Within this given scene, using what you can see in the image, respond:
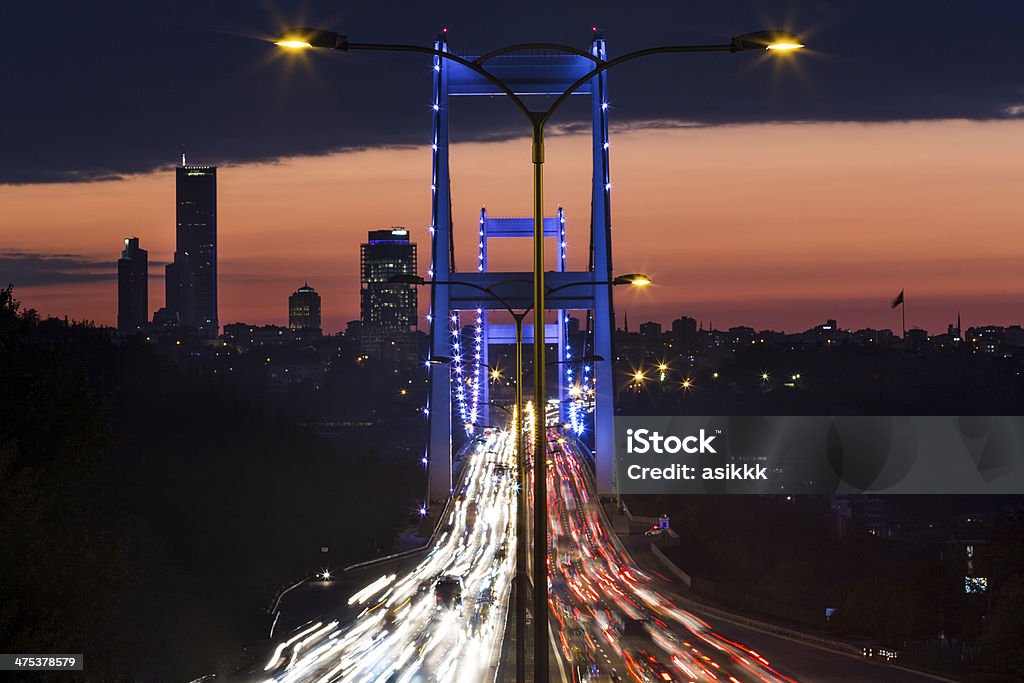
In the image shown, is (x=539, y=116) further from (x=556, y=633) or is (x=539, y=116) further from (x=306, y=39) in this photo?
(x=556, y=633)

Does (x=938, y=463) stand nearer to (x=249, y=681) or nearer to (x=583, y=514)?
(x=583, y=514)

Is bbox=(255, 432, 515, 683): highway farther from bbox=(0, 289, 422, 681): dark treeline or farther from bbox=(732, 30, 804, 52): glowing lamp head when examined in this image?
A: bbox=(732, 30, 804, 52): glowing lamp head

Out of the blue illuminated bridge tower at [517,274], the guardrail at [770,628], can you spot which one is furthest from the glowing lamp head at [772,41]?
the blue illuminated bridge tower at [517,274]

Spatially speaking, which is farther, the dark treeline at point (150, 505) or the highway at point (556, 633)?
the highway at point (556, 633)

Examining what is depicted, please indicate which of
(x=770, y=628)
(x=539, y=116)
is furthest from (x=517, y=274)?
(x=539, y=116)

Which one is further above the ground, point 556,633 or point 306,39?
point 306,39

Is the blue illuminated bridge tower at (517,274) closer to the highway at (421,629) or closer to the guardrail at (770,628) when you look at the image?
the highway at (421,629)
